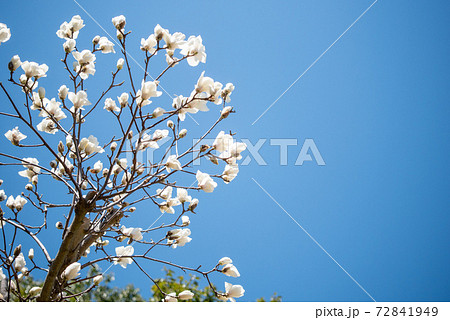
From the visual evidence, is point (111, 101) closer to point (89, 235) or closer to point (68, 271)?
point (89, 235)

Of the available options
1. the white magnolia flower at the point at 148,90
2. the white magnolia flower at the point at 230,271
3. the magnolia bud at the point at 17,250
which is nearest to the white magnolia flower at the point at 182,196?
the white magnolia flower at the point at 230,271

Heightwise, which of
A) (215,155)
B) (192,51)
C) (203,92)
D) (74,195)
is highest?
(192,51)

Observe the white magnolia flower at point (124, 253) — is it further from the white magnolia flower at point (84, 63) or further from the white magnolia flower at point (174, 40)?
the white magnolia flower at point (174, 40)

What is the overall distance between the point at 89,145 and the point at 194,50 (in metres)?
0.72

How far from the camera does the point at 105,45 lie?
184 centimetres

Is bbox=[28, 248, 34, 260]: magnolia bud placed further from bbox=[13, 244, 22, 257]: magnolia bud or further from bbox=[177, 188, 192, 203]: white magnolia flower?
bbox=[177, 188, 192, 203]: white magnolia flower

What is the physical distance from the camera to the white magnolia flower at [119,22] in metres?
1.64

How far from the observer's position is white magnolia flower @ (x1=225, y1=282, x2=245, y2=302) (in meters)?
1.63

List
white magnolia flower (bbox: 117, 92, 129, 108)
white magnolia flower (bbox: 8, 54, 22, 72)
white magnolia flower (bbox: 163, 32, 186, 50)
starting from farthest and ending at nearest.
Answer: white magnolia flower (bbox: 117, 92, 129, 108), white magnolia flower (bbox: 163, 32, 186, 50), white magnolia flower (bbox: 8, 54, 22, 72)

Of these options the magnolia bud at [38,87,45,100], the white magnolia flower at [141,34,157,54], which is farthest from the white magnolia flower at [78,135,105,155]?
the white magnolia flower at [141,34,157,54]

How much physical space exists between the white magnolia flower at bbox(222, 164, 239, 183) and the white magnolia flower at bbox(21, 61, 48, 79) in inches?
40.7
